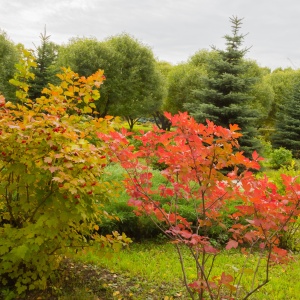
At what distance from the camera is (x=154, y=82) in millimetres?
22562

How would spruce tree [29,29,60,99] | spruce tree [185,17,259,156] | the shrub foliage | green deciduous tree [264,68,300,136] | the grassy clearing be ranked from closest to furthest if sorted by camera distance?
the shrub foliage → the grassy clearing → spruce tree [185,17,259,156] → spruce tree [29,29,60,99] → green deciduous tree [264,68,300,136]

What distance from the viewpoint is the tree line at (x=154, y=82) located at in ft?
47.0

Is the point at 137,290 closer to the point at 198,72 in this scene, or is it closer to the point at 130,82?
the point at 130,82

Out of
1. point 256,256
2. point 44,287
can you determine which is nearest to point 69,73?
point 44,287

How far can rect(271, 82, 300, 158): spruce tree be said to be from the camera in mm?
19273

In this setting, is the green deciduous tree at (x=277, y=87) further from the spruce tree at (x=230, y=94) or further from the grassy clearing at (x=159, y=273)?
the grassy clearing at (x=159, y=273)

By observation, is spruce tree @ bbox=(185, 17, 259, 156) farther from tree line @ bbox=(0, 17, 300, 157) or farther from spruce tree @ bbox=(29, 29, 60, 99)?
spruce tree @ bbox=(29, 29, 60, 99)

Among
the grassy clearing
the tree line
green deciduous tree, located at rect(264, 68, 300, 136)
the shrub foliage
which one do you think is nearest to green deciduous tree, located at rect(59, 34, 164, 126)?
the tree line

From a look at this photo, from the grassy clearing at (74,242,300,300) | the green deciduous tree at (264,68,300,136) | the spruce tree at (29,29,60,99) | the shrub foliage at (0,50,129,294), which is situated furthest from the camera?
the green deciduous tree at (264,68,300,136)

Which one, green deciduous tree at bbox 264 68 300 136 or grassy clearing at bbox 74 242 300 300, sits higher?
green deciduous tree at bbox 264 68 300 136

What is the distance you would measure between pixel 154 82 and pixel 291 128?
9.00 m

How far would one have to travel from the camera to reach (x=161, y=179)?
22.6 ft

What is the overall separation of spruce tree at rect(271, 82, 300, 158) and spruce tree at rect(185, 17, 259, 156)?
6025 millimetres

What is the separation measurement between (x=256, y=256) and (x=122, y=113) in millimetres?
18054
